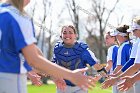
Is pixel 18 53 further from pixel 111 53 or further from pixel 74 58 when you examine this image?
pixel 111 53

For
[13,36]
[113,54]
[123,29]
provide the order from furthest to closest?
[113,54] < [123,29] < [13,36]

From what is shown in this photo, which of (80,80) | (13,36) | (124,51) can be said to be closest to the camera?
(80,80)

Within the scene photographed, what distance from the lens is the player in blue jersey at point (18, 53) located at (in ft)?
11.3

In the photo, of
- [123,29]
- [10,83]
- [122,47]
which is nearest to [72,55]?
[122,47]

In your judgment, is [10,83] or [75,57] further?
[75,57]

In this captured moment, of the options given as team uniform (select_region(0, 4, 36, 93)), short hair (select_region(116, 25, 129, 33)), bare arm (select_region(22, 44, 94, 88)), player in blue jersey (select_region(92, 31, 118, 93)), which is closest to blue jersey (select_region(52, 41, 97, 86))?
short hair (select_region(116, 25, 129, 33))

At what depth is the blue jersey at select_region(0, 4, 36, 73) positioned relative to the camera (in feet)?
11.7

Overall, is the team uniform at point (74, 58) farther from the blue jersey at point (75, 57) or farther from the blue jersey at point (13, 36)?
the blue jersey at point (13, 36)

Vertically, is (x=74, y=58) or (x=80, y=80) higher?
(x=80, y=80)

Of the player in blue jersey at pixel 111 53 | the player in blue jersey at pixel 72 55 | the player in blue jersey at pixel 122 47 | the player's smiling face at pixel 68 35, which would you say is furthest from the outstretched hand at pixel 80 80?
the player in blue jersey at pixel 111 53

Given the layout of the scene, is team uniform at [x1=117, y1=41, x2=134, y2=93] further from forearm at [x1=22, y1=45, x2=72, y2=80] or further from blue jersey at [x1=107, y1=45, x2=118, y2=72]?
forearm at [x1=22, y1=45, x2=72, y2=80]

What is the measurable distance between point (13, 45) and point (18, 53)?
9 centimetres

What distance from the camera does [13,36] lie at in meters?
3.58

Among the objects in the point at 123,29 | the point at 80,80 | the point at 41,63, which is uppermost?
the point at 41,63
